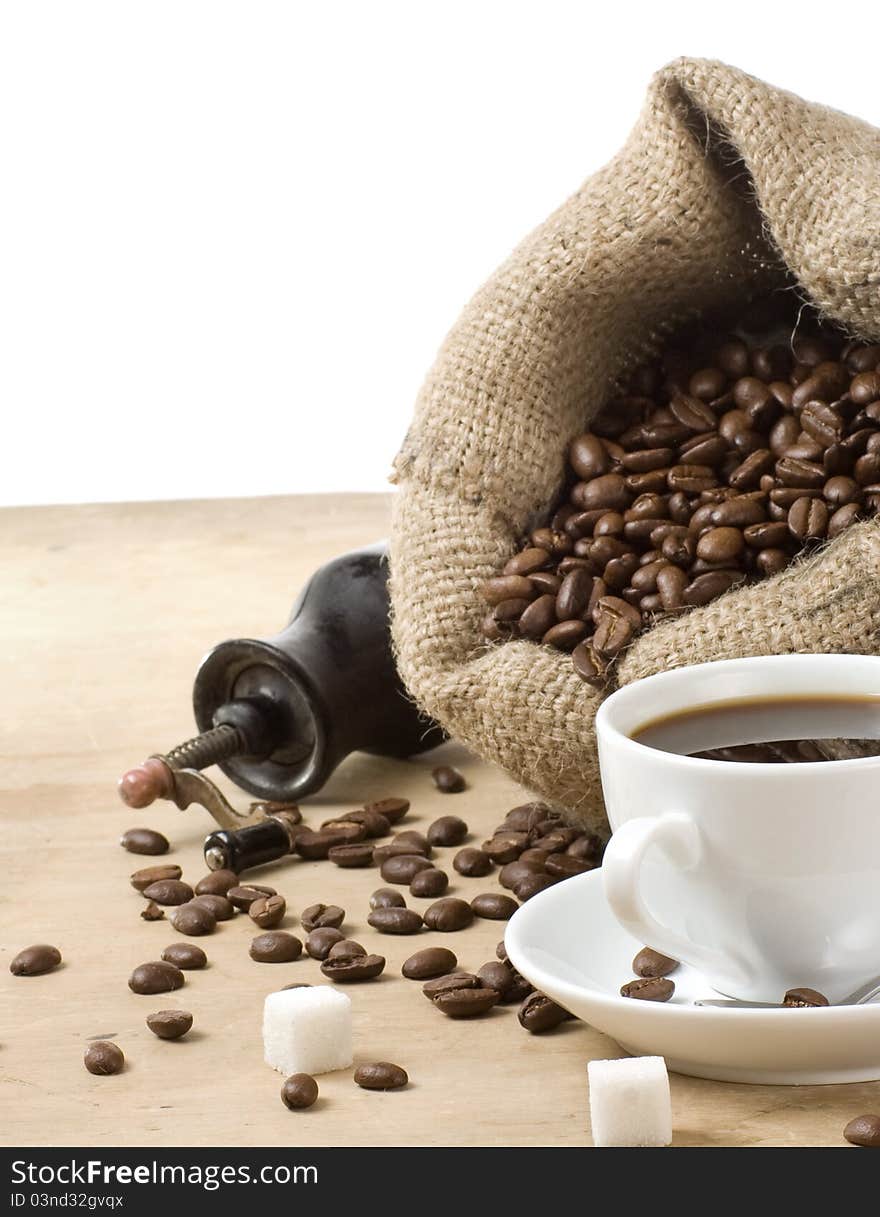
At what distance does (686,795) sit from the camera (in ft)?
3.15

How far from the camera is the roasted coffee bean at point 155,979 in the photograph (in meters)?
1.18

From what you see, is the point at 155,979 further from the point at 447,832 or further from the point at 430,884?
the point at 447,832

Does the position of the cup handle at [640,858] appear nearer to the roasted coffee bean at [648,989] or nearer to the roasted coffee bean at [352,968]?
the roasted coffee bean at [648,989]

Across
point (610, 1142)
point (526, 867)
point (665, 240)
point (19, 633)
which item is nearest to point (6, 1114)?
point (610, 1142)

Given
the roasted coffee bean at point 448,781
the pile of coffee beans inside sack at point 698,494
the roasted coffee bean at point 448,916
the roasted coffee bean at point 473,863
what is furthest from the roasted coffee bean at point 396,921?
the roasted coffee bean at point 448,781

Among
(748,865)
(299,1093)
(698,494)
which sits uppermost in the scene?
(698,494)

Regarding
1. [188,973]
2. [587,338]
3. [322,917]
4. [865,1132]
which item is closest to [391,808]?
[322,917]

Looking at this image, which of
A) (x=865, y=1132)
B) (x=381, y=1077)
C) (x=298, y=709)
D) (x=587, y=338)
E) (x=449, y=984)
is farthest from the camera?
(x=298, y=709)

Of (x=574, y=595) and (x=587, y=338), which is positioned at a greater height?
(x=587, y=338)

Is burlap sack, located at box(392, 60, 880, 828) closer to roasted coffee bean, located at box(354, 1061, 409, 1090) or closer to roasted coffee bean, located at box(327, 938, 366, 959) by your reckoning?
roasted coffee bean, located at box(327, 938, 366, 959)

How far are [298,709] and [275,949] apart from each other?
0.43m

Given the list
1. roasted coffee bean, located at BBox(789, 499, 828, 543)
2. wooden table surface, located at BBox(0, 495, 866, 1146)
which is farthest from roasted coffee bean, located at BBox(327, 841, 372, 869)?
roasted coffee bean, located at BBox(789, 499, 828, 543)

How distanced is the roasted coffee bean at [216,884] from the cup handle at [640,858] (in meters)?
0.48

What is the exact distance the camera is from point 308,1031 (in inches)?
40.6
